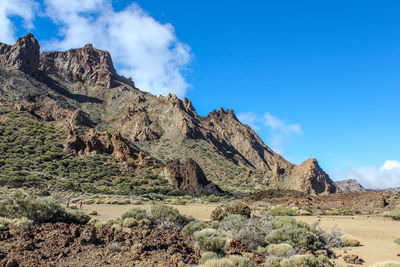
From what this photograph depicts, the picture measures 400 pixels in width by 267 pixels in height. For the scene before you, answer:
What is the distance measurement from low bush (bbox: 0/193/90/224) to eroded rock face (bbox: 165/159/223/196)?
2509cm

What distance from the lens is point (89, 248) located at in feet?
27.5

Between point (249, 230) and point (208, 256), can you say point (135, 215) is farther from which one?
point (208, 256)

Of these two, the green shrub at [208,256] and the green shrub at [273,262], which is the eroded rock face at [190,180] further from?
the green shrub at [273,262]

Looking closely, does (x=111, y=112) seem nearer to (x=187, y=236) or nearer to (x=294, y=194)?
(x=294, y=194)

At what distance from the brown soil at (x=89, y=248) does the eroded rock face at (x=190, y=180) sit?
26.9m

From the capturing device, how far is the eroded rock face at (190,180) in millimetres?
36969

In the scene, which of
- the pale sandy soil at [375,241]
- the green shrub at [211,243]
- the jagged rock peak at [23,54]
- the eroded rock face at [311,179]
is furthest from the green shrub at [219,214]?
the jagged rock peak at [23,54]

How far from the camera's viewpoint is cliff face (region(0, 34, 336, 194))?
48.6 m

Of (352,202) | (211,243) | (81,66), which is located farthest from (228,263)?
(81,66)

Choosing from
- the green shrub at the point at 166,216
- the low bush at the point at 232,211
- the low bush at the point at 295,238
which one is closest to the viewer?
the low bush at the point at 295,238

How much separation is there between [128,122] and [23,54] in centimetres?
3803

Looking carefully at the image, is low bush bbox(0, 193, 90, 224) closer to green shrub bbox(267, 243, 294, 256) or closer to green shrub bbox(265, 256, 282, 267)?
green shrub bbox(267, 243, 294, 256)

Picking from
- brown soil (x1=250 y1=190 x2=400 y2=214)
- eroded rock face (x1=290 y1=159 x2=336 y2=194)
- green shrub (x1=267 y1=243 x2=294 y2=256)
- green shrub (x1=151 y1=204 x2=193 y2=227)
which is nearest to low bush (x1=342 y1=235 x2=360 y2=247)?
green shrub (x1=267 y1=243 x2=294 y2=256)

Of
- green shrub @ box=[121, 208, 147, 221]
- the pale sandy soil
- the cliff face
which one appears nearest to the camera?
the pale sandy soil
